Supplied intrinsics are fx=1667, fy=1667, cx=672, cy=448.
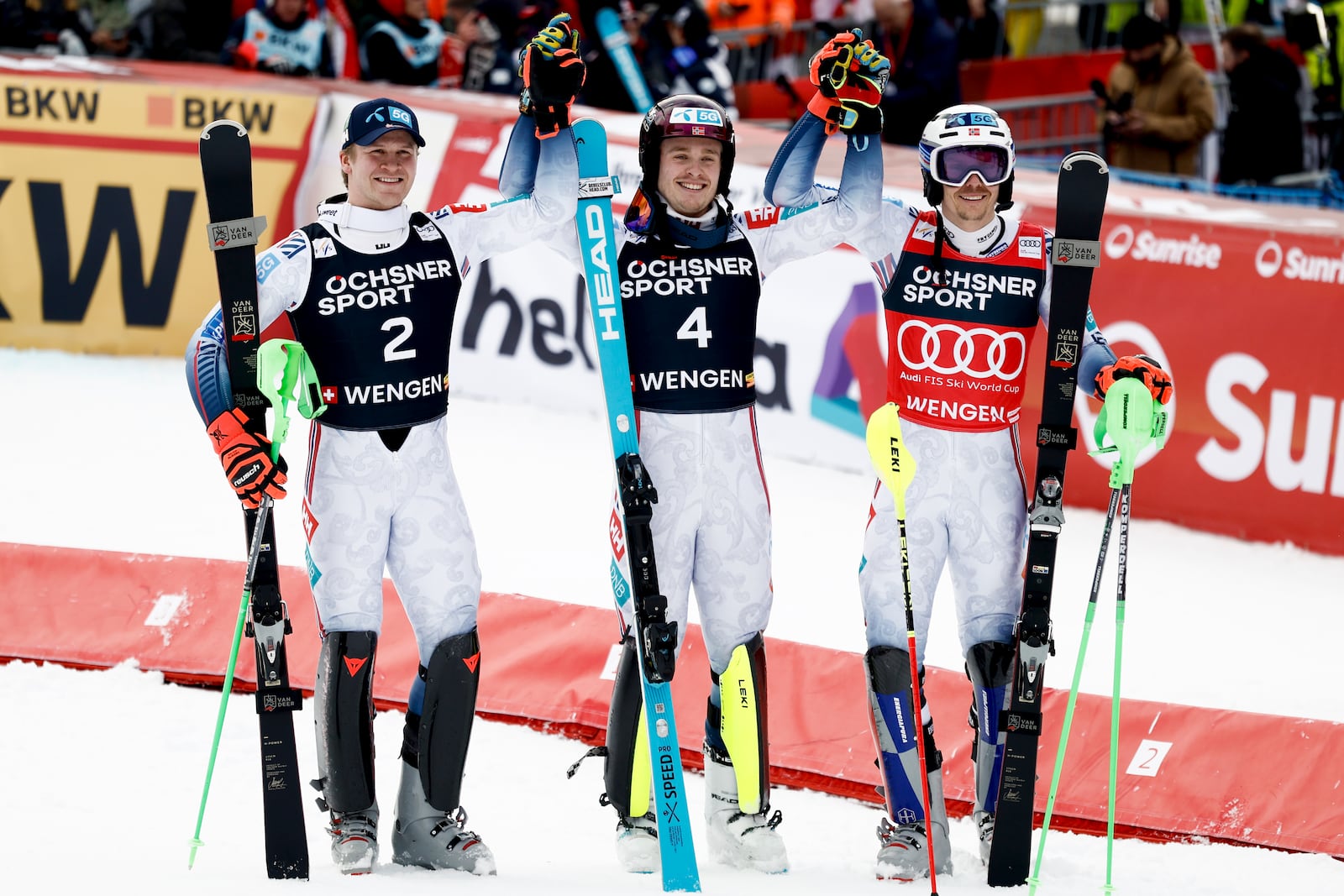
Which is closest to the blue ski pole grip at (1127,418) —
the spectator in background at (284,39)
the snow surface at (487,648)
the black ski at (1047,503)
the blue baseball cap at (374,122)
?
the black ski at (1047,503)

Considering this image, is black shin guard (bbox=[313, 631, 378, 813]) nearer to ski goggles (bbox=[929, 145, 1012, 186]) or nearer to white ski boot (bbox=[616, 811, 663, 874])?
white ski boot (bbox=[616, 811, 663, 874])

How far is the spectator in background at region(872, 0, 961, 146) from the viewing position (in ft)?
35.8

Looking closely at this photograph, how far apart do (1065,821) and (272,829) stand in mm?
2742

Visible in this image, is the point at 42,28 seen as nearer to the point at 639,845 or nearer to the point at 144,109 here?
the point at 144,109

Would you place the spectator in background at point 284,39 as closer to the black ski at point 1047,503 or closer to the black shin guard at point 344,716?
the black shin guard at point 344,716

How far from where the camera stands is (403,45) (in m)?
11.2

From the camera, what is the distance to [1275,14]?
1365cm

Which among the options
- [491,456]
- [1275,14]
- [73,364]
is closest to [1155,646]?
[491,456]

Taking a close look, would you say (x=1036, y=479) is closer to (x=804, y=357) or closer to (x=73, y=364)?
(x=804, y=357)

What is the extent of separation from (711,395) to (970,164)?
1028 mm

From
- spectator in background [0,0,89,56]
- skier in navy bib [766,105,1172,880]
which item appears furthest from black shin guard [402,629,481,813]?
spectator in background [0,0,89,56]

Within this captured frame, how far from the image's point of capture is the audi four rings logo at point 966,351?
497 centimetres

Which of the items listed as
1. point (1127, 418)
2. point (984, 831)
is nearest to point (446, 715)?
point (984, 831)

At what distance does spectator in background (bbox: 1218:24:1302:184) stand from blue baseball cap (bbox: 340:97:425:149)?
7.20 meters
